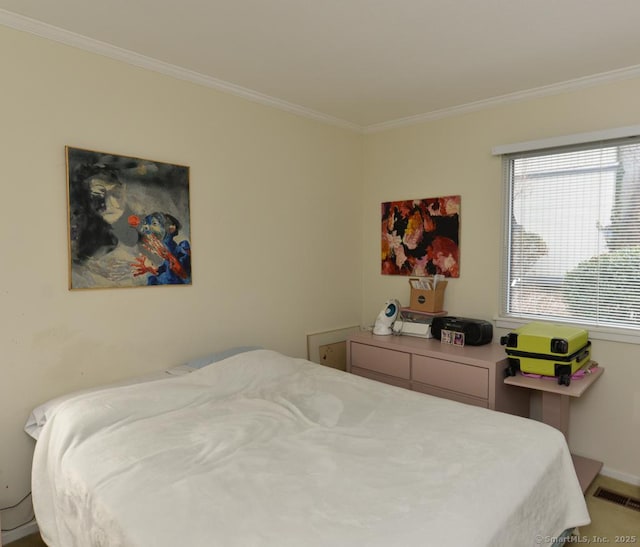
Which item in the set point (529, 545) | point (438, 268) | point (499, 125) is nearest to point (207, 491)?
point (529, 545)

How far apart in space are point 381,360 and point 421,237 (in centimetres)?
105

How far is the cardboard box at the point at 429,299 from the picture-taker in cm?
336

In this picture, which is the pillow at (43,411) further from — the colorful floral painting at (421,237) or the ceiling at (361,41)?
the colorful floral painting at (421,237)

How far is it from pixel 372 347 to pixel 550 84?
2108 millimetres

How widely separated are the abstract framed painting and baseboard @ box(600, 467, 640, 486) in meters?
2.89

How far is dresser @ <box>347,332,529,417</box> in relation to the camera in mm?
2654

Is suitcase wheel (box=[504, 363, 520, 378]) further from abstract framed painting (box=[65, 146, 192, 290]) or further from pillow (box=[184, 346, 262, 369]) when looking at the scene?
abstract framed painting (box=[65, 146, 192, 290])

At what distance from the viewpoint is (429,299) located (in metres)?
3.37

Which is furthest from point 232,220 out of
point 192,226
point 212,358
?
point 212,358

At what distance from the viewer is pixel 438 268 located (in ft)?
11.3

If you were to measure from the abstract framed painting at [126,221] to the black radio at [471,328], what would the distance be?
5.89 feet

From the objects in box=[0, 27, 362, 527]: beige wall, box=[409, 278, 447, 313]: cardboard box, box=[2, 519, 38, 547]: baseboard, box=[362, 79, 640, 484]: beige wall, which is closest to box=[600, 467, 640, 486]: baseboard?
box=[362, 79, 640, 484]: beige wall

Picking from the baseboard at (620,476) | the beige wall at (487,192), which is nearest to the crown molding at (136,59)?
the beige wall at (487,192)

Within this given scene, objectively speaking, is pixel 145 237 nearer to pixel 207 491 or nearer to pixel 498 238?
pixel 207 491
